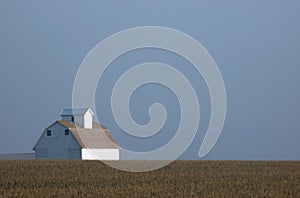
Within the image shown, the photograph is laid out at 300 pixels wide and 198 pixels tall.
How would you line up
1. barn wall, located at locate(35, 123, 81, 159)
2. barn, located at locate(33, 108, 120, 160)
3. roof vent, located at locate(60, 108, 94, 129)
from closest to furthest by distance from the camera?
barn wall, located at locate(35, 123, 81, 159)
barn, located at locate(33, 108, 120, 160)
roof vent, located at locate(60, 108, 94, 129)

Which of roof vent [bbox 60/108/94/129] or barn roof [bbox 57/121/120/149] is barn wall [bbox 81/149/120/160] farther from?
roof vent [bbox 60/108/94/129]

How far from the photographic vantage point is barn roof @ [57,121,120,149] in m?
78.5

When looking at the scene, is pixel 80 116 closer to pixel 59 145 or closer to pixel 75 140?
pixel 75 140

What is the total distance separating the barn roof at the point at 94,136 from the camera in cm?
7850

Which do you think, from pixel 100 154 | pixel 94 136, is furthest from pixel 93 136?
Answer: pixel 100 154

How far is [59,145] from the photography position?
78.3 meters

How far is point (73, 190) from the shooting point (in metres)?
28.8

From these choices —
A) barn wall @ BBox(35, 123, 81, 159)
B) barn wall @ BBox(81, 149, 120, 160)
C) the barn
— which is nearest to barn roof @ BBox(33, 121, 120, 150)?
the barn

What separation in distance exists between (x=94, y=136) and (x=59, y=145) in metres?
5.64

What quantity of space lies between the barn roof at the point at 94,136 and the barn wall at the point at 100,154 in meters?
0.49

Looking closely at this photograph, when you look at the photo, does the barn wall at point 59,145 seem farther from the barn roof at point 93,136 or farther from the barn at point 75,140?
the barn roof at point 93,136

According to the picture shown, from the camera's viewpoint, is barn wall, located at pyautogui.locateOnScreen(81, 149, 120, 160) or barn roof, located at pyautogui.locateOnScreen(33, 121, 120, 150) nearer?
barn roof, located at pyautogui.locateOnScreen(33, 121, 120, 150)

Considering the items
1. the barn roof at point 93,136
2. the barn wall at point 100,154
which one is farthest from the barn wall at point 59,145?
the barn wall at point 100,154

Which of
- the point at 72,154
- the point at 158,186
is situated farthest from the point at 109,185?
the point at 72,154
